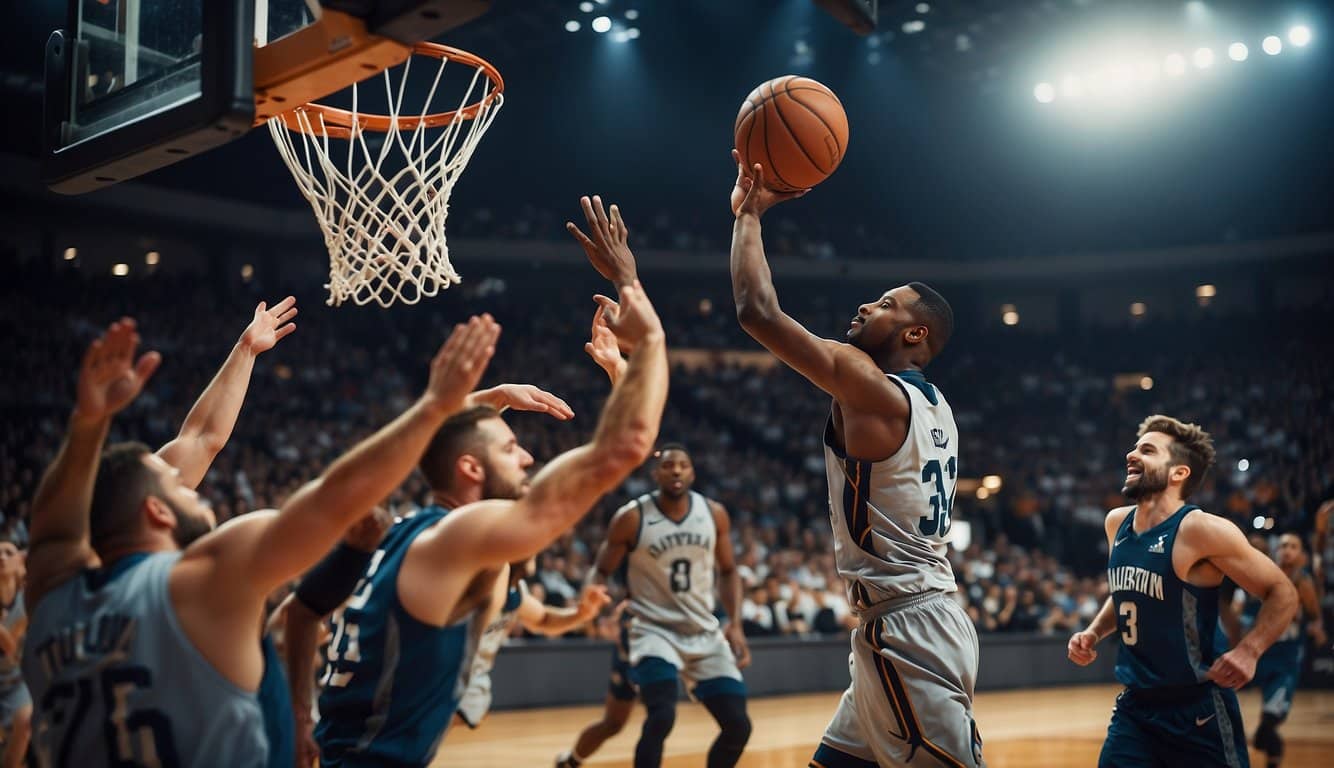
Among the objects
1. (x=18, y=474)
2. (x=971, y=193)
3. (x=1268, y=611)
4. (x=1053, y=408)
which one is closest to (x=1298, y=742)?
(x=1268, y=611)

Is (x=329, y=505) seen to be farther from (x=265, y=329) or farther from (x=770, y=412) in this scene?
(x=770, y=412)

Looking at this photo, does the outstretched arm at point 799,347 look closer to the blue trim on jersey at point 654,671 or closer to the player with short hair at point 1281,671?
the blue trim on jersey at point 654,671

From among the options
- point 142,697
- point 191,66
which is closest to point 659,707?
point 191,66


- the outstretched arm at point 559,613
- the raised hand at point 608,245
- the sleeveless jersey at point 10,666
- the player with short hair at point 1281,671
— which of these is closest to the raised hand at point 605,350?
the raised hand at point 608,245

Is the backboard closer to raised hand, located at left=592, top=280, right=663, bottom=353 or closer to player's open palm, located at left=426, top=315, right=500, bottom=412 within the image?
raised hand, located at left=592, top=280, right=663, bottom=353

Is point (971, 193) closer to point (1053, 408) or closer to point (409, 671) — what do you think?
point (1053, 408)

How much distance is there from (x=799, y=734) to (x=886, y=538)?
735 centimetres

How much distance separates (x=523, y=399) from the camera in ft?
14.3

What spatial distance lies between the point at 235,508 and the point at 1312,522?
50.0 ft

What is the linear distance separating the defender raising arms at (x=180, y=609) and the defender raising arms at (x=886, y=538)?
5.16 ft

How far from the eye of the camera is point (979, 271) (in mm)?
25969

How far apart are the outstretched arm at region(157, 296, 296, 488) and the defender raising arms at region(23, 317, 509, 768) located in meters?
1.27

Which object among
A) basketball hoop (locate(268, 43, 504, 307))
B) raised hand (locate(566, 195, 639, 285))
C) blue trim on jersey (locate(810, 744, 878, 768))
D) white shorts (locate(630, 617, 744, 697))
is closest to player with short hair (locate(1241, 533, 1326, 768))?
white shorts (locate(630, 617, 744, 697))

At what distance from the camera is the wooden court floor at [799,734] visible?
9.50 meters
